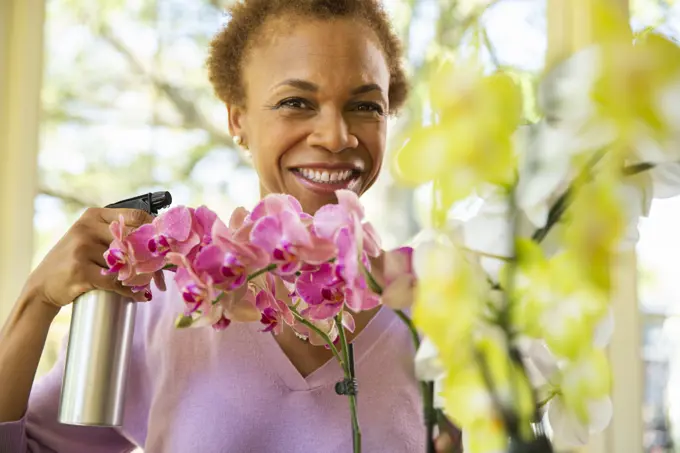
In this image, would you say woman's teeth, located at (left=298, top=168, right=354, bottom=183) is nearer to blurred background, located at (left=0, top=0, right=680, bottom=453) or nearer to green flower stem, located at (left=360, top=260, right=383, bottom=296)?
green flower stem, located at (left=360, top=260, right=383, bottom=296)

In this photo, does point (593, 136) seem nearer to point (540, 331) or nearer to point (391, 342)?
point (540, 331)

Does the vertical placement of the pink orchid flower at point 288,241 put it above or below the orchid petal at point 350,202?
below

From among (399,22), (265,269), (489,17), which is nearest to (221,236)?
(265,269)

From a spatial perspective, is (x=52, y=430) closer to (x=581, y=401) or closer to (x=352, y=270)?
(x=352, y=270)

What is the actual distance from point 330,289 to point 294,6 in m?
0.61

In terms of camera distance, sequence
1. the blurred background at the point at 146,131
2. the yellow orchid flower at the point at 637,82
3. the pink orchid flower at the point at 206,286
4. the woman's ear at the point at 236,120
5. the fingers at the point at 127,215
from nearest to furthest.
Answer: the yellow orchid flower at the point at 637,82, the pink orchid flower at the point at 206,286, the fingers at the point at 127,215, the woman's ear at the point at 236,120, the blurred background at the point at 146,131

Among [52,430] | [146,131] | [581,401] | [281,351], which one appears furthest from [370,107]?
[146,131]

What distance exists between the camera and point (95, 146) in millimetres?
1752

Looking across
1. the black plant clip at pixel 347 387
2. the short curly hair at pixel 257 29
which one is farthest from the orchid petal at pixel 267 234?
the short curly hair at pixel 257 29

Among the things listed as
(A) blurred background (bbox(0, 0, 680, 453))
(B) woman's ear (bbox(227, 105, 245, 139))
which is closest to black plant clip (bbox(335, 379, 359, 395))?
(B) woman's ear (bbox(227, 105, 245, 139))

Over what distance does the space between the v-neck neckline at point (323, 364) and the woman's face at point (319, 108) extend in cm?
19

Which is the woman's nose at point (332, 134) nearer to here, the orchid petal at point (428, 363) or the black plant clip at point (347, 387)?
the black plant clip at point (347, 387)

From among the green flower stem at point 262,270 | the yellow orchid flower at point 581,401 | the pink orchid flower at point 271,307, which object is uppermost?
the green flower stem at point 262,270

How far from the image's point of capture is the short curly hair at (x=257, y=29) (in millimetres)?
971
